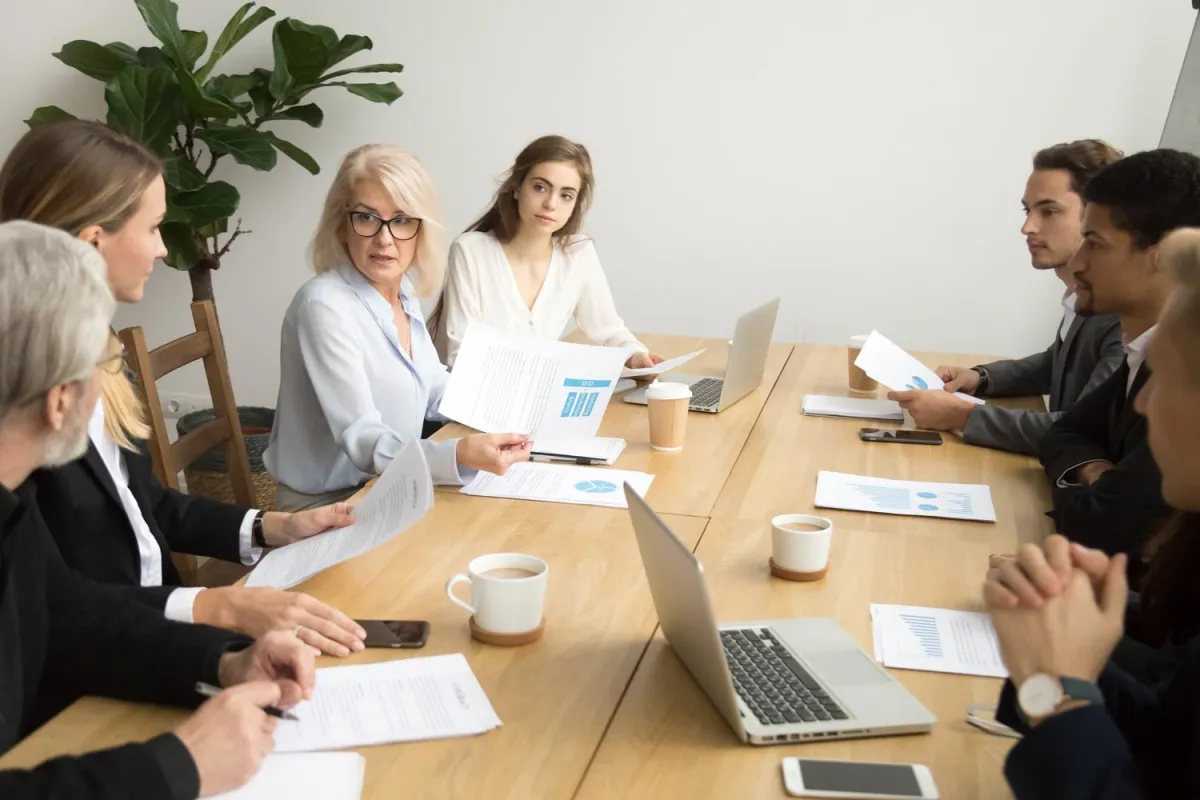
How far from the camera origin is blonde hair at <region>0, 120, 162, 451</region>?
1.70m

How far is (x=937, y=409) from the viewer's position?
2.40m

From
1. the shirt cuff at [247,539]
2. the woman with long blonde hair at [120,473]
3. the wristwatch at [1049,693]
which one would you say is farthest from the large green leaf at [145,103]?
the wristwatch at [1049,693]

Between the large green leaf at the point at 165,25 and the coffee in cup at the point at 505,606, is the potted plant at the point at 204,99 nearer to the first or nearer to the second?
the large green leaf at the point at 165,25

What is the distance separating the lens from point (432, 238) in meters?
2.42

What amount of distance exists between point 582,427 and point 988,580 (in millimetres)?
1166

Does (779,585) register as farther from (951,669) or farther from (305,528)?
(305,528)

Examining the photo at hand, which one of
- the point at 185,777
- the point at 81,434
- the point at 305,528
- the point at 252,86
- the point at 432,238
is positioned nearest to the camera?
the point at 185,777

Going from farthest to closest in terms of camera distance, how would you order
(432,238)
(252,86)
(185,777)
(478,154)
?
(478,154), (252,86), (432,238), (185,777)

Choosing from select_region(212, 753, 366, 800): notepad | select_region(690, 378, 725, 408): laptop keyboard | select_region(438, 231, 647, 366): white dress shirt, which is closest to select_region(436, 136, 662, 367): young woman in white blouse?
select_region(438, 231, 647, 366): white dress shirt

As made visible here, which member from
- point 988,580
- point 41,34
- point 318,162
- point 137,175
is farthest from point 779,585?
point 41,34

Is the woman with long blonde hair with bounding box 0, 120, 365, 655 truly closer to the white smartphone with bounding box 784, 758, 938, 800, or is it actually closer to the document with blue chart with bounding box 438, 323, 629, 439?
the document with blue chart with bounding box 438, 323, 629, 439

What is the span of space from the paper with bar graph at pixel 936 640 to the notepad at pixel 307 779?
0.64 m

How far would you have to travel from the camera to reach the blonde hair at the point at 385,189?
2275 millimetres

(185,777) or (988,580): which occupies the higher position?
(988,580)
